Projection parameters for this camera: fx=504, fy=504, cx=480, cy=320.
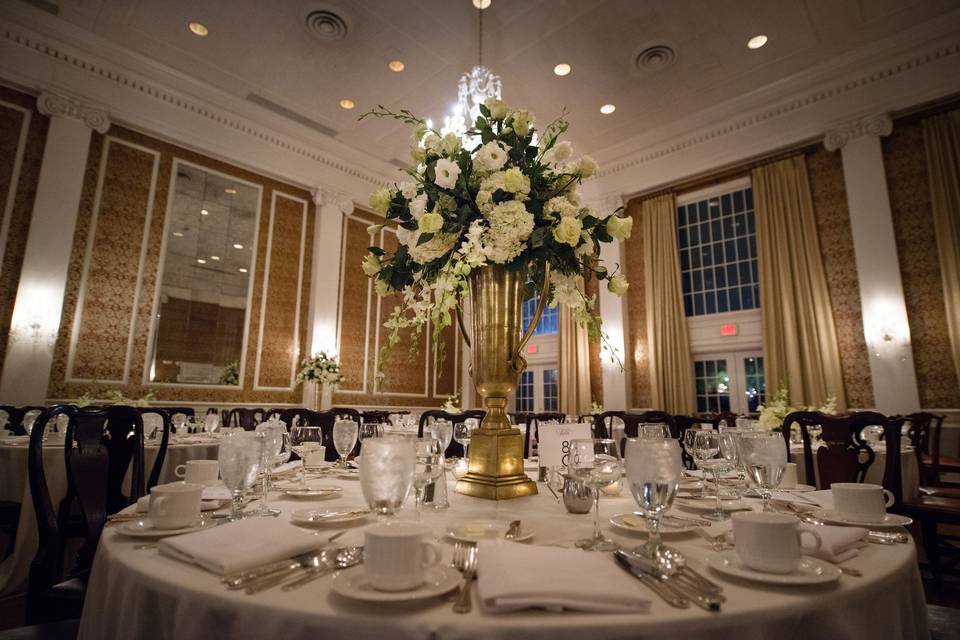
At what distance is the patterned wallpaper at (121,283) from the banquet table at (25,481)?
3.35m

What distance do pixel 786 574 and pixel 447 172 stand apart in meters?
1.15

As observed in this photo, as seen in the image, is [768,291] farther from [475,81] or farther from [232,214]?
[232,214]

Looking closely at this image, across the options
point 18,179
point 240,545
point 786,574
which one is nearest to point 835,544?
point 786,574

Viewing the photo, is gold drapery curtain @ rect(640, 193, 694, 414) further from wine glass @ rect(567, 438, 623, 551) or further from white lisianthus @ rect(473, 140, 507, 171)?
white lisianthus @ rect(473, 140, 507, 171)

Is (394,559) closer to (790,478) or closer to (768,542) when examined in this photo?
(768,542)

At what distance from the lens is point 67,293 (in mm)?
5938

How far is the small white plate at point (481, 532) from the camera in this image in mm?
894

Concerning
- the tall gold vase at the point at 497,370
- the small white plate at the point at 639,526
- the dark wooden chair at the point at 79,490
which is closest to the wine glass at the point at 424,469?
the tall gold vase at the point at 497,370

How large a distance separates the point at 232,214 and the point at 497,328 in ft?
23.9

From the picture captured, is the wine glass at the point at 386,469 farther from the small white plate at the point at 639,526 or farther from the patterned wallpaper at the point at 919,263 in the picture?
the patterned wallpaper at the point at 919,263

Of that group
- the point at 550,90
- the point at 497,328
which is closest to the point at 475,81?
the point at 550,90

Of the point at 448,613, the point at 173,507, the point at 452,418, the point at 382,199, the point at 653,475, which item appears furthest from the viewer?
the point at 452,418

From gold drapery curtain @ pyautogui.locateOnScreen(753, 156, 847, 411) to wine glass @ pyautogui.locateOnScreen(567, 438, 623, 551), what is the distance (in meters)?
6.47

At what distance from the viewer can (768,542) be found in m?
0.74
